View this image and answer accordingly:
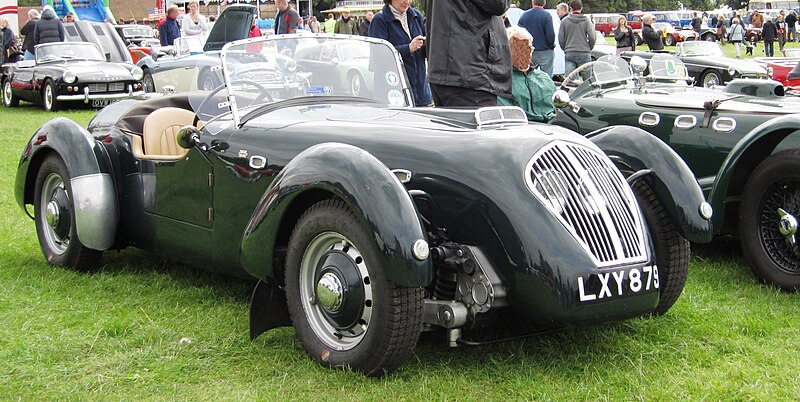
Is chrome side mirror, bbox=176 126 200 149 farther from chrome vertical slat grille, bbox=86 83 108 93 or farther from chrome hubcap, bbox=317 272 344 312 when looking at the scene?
chrome vertical slat grille, bbox=86 83 108 93

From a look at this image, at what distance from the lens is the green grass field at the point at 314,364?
3590 millimetres

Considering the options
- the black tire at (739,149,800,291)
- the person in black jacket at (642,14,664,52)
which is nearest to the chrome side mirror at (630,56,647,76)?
the black tire at (739,149,800,291)

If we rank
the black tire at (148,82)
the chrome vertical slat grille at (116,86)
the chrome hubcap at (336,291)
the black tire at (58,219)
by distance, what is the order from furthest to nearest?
the black tire at (148,82), the chrome vertical slat grille at (116,86), the black tire at (58,219), the chrome hubcap at (336,291)

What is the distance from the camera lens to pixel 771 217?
17.2 feet

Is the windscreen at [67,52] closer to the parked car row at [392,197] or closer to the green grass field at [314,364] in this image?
the parked car row at [392,197]

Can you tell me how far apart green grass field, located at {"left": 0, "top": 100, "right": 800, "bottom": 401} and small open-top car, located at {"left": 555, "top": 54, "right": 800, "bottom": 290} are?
340 millimetres

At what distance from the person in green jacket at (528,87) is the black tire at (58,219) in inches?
130

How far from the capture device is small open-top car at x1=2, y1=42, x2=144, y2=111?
15773 mm

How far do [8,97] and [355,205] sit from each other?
16.0 metres

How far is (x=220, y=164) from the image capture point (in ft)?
15.3

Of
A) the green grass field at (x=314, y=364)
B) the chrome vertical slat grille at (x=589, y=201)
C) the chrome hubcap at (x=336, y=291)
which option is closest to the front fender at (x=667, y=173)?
the chrome vertical slat grille at (x=589, y=201)

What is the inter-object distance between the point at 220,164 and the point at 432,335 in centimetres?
144

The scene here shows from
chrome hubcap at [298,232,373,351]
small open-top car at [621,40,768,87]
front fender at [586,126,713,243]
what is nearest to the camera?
chrome hubcap at [298,232,373,351]

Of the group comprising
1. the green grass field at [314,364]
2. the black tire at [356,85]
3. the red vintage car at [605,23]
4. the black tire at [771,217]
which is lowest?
the green grass field at [314,364]
